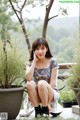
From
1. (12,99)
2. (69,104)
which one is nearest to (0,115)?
(12,99)

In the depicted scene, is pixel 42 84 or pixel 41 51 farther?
pixel 41 51

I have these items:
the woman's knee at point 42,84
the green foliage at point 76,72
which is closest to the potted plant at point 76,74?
the green foliage at point 76,72

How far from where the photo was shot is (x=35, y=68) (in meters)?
4.09

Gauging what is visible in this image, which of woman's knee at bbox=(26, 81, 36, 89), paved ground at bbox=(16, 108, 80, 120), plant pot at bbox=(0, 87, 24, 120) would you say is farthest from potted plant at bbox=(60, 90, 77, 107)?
plant pot at bbox=(0, 87, 24, 120)

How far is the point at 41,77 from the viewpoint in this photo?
4.06 metres

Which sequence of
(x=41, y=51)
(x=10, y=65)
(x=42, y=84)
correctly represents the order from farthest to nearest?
(x=41, y=51), (x=10, y=65), (x=42, y=84)

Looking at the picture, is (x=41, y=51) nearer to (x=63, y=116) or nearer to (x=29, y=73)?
(x=29, y=73)

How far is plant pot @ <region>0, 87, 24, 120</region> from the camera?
3.75m

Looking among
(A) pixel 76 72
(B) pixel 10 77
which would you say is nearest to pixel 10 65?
(B) pixel 10 77

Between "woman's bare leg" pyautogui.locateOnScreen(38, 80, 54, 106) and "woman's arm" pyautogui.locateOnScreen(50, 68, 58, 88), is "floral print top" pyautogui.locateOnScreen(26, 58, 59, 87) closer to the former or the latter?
"woman's arm" pyautogui.locateOnScreen(50, 68, 58, 88)

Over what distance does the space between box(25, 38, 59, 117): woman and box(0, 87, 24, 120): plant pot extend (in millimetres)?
144

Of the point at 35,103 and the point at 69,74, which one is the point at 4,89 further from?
the point at 69,74

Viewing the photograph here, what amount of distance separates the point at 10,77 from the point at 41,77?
0.40 metres

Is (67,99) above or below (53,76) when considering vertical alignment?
below
